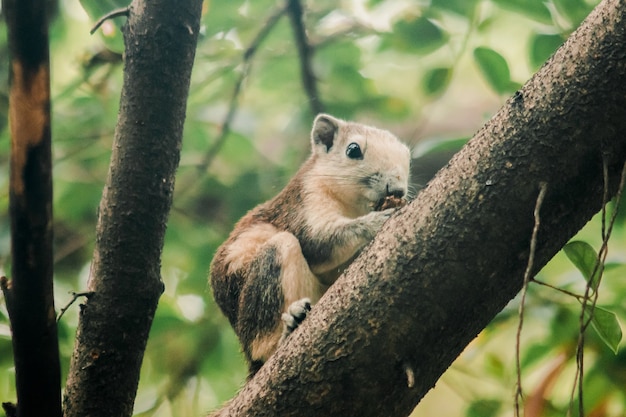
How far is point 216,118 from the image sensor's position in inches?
154

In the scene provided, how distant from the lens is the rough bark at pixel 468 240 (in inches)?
66.7

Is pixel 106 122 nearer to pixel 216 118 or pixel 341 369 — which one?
pixel 216 118

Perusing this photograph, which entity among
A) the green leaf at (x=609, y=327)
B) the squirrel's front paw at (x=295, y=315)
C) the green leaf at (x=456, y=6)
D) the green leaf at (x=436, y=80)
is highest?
the green leaf at (x=456, y=6)

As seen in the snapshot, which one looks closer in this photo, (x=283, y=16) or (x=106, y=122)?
(x=106, y=122)

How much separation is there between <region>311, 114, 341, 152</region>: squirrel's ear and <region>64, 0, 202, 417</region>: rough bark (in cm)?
111

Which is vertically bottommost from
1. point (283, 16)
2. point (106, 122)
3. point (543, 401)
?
point (543, 401)

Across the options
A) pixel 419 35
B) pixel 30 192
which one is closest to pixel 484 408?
pixel 419 35

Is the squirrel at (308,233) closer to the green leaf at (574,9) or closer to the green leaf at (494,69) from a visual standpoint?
the green leaf at (494,69)

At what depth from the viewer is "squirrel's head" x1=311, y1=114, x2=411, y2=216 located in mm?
3189

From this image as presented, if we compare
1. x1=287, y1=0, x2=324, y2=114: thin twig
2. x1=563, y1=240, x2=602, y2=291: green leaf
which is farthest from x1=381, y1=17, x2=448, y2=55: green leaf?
x1=563, y1=240, x2=602, y2=291: green leaf

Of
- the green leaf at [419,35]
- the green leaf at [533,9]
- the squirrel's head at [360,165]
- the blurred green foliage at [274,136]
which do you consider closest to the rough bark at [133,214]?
the blurred green foliage at [274,136]

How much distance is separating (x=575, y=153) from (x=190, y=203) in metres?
2.45

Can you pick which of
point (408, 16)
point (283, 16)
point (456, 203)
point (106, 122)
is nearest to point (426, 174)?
point (408, 16)

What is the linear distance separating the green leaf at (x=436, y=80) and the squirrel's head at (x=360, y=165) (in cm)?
29
